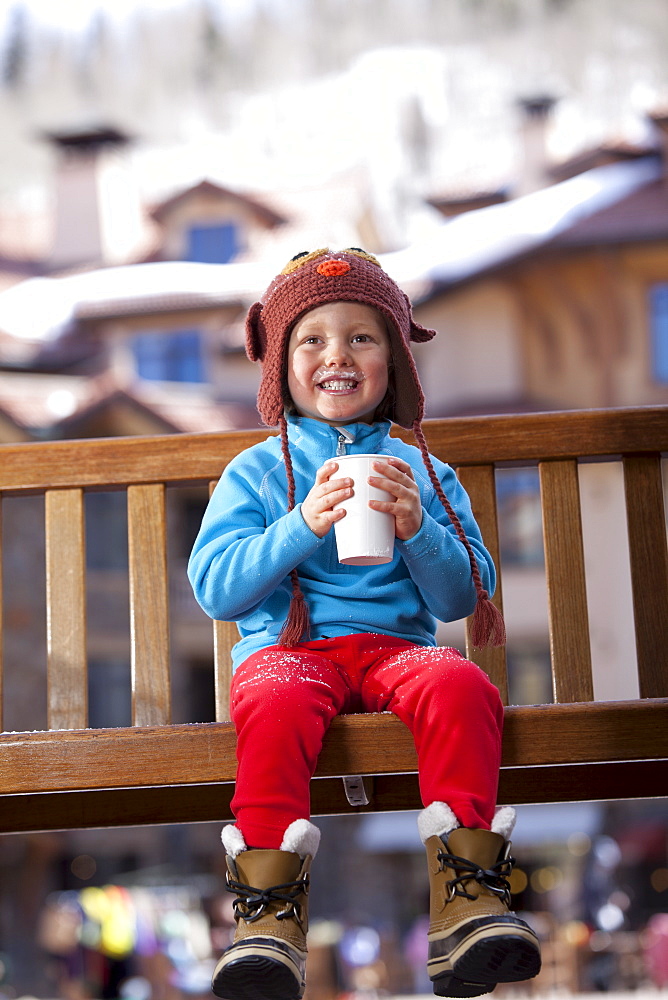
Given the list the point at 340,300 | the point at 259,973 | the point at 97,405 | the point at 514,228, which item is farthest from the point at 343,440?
the point at 514,228

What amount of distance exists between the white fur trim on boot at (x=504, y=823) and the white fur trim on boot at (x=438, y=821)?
0.15 feet

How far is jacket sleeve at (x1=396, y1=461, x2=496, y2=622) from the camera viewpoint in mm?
1599

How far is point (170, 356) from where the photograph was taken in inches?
651

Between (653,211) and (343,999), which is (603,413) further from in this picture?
(653,211)

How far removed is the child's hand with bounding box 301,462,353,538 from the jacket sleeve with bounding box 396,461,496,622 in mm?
Result: 128

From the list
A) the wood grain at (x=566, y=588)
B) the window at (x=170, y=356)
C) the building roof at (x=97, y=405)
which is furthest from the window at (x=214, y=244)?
the wood grain at (x=566, y=588)

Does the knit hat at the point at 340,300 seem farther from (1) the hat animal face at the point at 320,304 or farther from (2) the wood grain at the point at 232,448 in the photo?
(2) the wood grain at the point at 232,448

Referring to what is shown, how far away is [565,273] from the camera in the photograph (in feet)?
51.3

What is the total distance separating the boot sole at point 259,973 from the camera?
1.26 metres

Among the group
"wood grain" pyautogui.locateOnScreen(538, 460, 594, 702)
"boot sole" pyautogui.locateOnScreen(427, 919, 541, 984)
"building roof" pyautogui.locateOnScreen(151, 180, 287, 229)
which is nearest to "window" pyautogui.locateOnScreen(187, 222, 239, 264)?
"building roof" pyautogui.locateOnScreen(151, 180, 287, 229)

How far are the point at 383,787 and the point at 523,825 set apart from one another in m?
13.9

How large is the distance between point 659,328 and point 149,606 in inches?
555

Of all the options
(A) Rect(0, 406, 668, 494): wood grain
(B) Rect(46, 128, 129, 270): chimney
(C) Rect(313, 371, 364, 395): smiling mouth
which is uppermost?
(B) Rect(46, 128, 129, 270): chimney

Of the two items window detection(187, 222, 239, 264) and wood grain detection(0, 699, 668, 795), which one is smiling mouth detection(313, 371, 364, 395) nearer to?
wood grain detection(0, 699, 668, 795)
